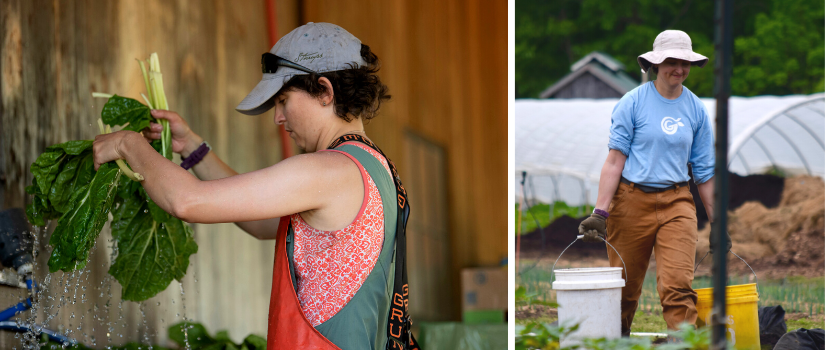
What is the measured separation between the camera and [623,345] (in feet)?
7.30

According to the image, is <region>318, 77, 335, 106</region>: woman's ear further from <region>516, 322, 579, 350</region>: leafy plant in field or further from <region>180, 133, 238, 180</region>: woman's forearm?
<region>516, 322, 579, 350</region>: leafy plant in field

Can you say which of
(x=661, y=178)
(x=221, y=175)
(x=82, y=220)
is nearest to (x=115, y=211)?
(x=82, y=220)

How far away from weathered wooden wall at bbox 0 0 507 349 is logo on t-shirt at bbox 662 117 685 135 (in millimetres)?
2144

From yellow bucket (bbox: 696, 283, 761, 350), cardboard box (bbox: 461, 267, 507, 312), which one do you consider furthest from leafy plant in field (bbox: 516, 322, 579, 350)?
cardboard box (bbox: 461, 267, 507, 312)

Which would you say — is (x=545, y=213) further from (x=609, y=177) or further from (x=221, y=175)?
(x=221, y=175)

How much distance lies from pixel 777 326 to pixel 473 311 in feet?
6.87

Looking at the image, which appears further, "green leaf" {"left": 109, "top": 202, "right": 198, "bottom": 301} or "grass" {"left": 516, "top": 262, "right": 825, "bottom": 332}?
"green leaf" {"left": 109, "top": 202, "right": 198, "bottom": 301}

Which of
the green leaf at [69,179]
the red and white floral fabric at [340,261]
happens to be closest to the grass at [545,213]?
the red and white floral fabric at [340,261]

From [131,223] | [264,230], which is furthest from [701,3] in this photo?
[131,223]

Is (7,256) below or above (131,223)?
below

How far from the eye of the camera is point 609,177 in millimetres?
2277

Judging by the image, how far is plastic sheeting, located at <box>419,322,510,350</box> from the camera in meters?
3.54

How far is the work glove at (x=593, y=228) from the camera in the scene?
230 centimetres

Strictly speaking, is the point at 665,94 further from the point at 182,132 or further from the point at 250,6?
the point at 250,6
